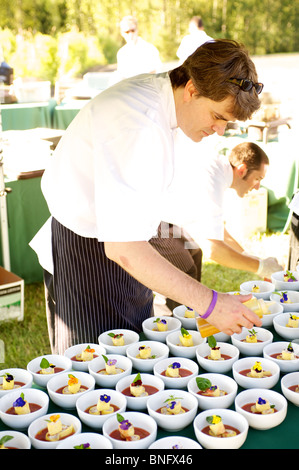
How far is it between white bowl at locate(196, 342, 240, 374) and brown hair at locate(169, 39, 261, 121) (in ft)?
1.99

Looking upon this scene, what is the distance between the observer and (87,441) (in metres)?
1.09

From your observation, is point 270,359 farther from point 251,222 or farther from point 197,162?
point 251,222

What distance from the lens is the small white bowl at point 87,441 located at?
1.07m

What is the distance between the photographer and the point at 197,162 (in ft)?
7.48

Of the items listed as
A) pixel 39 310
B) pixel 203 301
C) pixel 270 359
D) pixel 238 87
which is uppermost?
pixel 238 87

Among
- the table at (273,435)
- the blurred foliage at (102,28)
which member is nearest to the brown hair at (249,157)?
the table at (273,435)

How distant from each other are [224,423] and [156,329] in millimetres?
496

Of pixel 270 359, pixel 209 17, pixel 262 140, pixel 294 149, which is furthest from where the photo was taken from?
pixel 209 17

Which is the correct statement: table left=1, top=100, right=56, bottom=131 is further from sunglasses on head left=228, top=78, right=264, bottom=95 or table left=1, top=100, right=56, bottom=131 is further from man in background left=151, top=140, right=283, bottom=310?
sunglasses on head left=228, top=78, right=264, bottom=95

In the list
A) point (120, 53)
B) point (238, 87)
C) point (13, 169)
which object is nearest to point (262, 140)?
point (13, 169)

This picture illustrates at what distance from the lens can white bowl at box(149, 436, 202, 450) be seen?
1070mm

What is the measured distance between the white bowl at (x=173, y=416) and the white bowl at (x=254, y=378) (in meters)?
0.15

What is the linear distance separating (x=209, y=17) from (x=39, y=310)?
11.2 metres

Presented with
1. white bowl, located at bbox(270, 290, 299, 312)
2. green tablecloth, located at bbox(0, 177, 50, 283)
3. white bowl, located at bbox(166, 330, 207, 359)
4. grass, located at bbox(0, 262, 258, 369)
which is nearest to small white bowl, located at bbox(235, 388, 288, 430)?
white bowl, located at bbox(166, 330, 207, 359)
